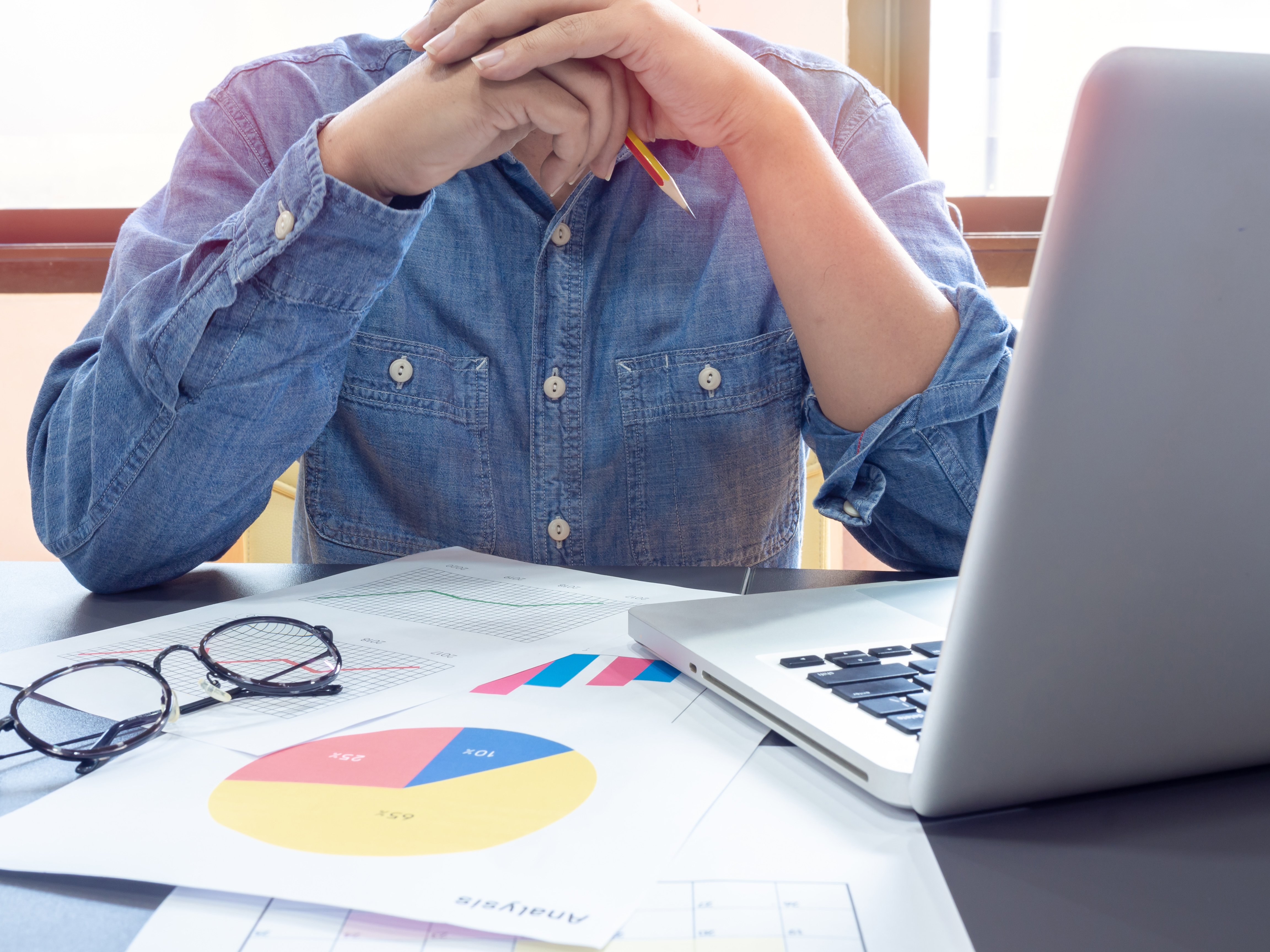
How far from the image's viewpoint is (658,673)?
42 centimetres

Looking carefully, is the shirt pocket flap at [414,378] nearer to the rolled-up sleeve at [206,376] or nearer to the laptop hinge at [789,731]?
the rolled-up sleeve at [206,376]

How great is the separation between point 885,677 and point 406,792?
18 cm

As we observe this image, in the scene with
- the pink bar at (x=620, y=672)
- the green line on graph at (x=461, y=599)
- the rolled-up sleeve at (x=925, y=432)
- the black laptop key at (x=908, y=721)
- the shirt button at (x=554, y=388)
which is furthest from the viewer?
the shirt button at (x=554, y=388)

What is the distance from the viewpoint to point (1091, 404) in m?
0.21

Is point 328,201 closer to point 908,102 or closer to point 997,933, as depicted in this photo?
point 997,933

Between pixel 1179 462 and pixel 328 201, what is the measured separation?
0.52 metres

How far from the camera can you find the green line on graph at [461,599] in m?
0.55

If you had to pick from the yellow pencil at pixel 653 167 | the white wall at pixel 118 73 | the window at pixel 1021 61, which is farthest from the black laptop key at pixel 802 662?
the white wall at pixel 118 73

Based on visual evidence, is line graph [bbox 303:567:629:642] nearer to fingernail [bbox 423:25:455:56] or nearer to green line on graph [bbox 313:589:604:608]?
green line on graph [bbox 313:589:604:608]

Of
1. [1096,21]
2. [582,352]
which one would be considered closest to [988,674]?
[582,352]

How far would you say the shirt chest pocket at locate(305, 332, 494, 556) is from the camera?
78 cm

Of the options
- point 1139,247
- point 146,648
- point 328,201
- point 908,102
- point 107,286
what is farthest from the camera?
point 908,102

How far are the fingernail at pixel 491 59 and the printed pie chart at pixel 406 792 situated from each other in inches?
16.3

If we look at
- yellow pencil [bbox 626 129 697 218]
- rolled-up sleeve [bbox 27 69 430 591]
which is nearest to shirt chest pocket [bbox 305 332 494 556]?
rolled-up sleeve [bbox 27 69 430 591]
